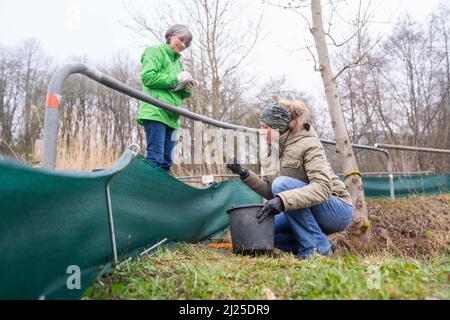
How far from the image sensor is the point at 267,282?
1520 mm

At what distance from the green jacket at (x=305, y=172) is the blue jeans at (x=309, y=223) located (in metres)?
0.10

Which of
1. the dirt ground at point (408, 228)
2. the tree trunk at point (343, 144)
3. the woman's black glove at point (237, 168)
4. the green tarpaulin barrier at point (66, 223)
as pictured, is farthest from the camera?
the dirt ground at point (408, 228)

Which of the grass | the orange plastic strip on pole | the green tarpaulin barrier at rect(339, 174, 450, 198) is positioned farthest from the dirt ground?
the orange plastic strip on pole

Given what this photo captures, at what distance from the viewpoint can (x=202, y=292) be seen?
4.53 ft

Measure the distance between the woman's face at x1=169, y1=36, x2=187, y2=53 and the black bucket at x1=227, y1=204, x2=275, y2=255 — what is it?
149 cm

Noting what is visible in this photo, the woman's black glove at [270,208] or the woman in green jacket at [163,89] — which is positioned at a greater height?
the woman in green jacket at [163,89]

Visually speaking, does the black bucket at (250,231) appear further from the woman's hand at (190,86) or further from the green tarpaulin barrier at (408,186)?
the green tarpaulin barrier at (408,186)

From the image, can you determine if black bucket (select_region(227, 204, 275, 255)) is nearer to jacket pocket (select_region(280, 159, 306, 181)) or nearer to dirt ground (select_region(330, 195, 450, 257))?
jacket pocket (select_region(280, 159, 306, 181))

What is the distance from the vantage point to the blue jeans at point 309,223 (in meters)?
2.53

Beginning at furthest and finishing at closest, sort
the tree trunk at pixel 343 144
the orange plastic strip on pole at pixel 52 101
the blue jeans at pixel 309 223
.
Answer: the tree trunk at pixel 343 144
the blue jeans at pixel 309 223
the orange plastic strip on pole at pixel 52 101

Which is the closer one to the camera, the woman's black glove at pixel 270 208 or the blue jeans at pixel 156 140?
the woman's black glove at pixel 270 208

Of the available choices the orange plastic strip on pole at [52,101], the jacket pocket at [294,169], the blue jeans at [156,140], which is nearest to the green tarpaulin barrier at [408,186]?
the jacket pocket at [294,169]

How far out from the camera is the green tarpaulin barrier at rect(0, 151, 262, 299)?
105 cm
